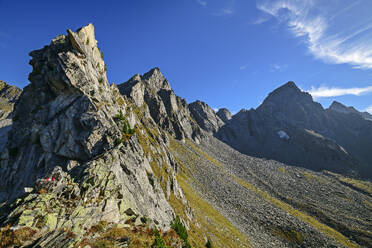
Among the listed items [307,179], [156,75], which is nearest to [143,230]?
[307,179]

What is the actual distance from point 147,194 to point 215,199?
1845 inches

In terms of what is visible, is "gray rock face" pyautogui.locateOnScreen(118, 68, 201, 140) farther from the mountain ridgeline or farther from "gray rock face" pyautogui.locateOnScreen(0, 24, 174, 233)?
"gray rock face" pyautogui.locateOnScreen(0, 24, 174, 233)

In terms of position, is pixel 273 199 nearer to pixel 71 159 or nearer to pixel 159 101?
pixel 71 159

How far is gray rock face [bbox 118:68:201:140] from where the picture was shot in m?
124

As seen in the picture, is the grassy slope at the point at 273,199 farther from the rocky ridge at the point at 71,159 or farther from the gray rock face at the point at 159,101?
the gray rock face at the point at 159,101

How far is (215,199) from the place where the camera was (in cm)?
6669

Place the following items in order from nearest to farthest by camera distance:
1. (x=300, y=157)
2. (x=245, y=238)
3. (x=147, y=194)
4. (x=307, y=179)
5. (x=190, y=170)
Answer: (x=147, y=194) < (x=245, y=238) < (x=190, y=170) < (x=307, y=179) < (x=300, y=157)

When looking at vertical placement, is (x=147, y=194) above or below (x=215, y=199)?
above

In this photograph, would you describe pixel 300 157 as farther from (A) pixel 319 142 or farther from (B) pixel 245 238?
(B) pixel 245 238

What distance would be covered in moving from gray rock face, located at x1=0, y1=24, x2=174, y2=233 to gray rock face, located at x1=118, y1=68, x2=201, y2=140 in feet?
234

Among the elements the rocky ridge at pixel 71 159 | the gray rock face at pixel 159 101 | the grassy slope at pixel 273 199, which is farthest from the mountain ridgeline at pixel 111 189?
the gray rock face at pixel 159 101

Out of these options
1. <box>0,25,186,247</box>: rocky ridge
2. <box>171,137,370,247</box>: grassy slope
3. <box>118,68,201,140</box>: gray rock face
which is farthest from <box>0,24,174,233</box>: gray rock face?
<box>118,68,201,140</box>: gray rock face

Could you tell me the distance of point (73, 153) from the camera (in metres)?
29.7

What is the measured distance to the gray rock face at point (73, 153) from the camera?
15.9 metres
